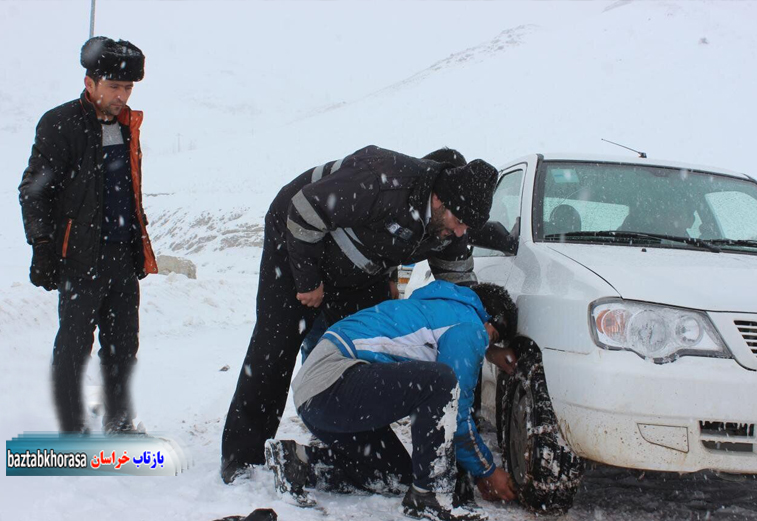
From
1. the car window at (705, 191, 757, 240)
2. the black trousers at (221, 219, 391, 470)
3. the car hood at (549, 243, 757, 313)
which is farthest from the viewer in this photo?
the car window at (705, 191, 757, 240)

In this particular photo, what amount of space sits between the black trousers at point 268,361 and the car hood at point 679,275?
130 centimetres

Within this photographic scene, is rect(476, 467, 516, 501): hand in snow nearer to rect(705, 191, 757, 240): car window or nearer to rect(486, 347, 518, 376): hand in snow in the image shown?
rect(486, 347, 518, 376): hand in snow

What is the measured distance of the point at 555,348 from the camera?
2.66 metres

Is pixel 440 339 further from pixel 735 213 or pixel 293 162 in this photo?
pixel 293 162

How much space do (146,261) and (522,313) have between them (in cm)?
201

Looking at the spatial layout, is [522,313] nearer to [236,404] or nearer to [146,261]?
[236,404]

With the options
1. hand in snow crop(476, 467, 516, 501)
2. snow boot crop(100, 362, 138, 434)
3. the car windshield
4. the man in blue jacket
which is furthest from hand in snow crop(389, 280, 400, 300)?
snow boot crop(100, 362, 138, 434)

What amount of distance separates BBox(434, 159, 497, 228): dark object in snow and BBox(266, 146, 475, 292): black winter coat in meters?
0.12

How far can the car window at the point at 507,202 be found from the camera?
3.82 m

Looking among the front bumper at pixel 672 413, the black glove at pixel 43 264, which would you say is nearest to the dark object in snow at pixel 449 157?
the front bumper at pixel 672 413

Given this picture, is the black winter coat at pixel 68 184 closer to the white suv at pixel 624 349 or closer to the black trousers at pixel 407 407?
the black trousers at pixel 407 407

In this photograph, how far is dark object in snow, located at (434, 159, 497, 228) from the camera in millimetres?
2734

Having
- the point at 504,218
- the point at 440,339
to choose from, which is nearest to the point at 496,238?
the point at 440,339

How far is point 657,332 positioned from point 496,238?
3.30 feet
